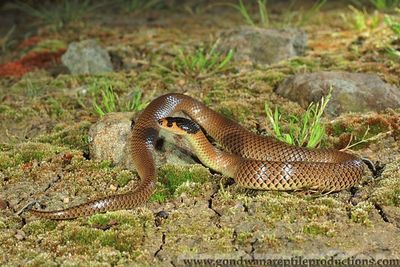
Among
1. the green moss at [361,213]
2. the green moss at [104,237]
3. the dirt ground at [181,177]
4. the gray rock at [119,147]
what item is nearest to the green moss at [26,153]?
the dirt ground at [181,177]

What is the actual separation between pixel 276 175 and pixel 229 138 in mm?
1110

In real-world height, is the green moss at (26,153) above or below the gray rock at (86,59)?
below

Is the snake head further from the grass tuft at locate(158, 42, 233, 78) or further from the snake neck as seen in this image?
the grass tuft at locate(158, 42, 233, 78)

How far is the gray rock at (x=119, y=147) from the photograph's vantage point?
6000 millimetres

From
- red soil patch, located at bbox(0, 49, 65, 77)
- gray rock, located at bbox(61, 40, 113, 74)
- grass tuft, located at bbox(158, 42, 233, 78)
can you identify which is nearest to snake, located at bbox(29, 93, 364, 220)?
grass tuft, located at bbox(158, 42, 233, 78)

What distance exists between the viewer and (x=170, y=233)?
4.72 metres

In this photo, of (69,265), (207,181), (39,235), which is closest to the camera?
(69,265)

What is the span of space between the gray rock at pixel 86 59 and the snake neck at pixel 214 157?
3478 millimetres

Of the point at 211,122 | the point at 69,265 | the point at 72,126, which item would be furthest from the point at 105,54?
the point at 69,265

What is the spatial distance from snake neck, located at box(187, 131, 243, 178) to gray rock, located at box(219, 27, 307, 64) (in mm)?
3296

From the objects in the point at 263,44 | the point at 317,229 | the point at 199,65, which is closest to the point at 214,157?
the point at 317,229

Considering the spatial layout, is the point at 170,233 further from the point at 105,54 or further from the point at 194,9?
the point at 194,9

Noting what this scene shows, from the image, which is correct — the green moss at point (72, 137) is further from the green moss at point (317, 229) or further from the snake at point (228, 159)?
the green moss at point (317, 229)

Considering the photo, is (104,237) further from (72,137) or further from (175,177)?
(72,137)
